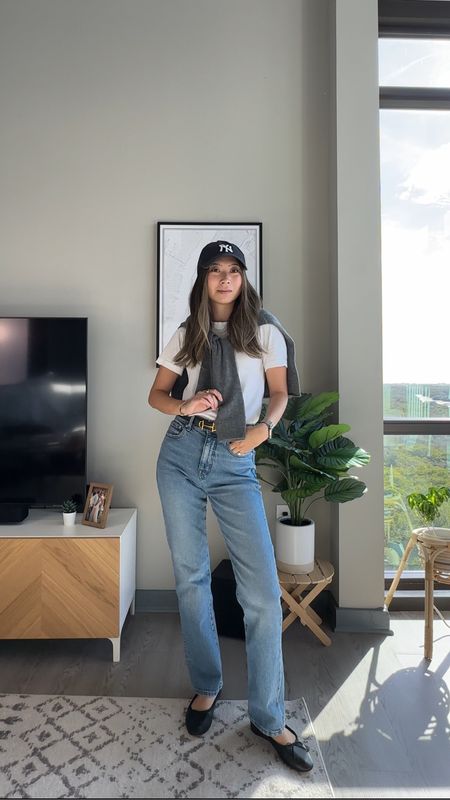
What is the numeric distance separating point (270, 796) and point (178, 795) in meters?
0.26

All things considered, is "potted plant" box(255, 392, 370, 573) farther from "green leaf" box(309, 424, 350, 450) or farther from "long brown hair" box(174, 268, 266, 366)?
"long brown hair" box(174, 268, 266, 366)

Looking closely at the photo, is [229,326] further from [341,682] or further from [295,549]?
[341,682]

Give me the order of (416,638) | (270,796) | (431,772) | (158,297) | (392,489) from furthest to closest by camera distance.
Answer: (392,489)
(158,297)
(416,638)
(431,772)
(270,796)

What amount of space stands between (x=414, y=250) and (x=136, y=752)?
8.69 ft

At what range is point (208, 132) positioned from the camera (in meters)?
2.53

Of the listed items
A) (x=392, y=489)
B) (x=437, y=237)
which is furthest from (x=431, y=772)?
(x=437, y=237)

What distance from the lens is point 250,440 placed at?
147cm

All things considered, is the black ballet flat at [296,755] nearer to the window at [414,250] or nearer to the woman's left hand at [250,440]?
the woman's left hand at [250,440]

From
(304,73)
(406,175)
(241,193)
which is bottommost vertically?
(241,193)

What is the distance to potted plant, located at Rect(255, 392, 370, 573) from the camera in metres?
2.09

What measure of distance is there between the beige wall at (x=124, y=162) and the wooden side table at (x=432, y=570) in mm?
599

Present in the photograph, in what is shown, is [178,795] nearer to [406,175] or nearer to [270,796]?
[270,796]

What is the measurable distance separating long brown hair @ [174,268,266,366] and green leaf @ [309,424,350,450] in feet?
2.25

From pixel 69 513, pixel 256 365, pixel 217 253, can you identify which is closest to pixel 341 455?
pixel 256 365
